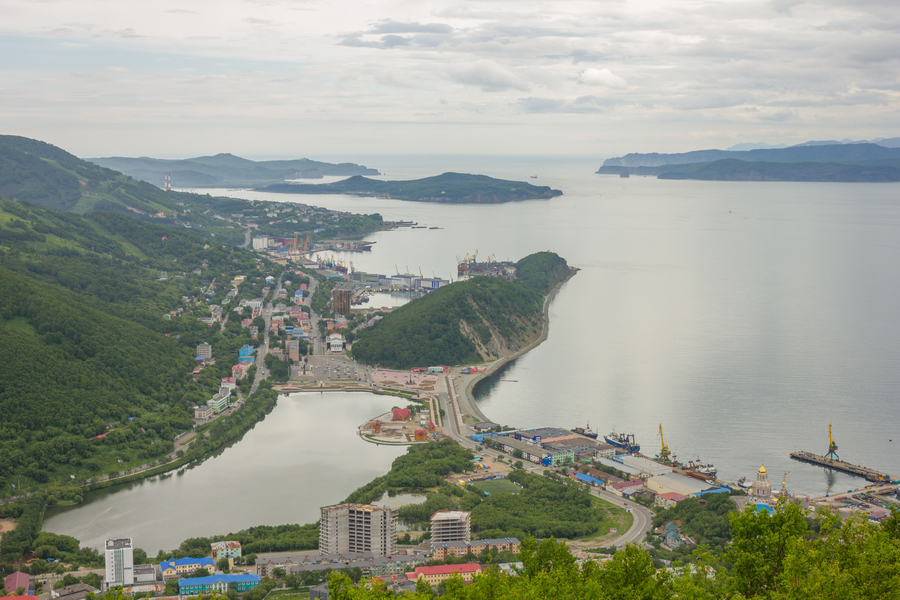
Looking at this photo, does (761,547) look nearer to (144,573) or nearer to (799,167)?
(144,573)

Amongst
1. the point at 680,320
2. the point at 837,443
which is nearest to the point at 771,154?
the point at 680,320

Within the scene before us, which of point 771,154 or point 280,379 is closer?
point 280,379

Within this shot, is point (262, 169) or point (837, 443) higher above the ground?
point (262, 169)

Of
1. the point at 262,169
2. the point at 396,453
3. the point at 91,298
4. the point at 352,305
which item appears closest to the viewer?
the point at 396,453

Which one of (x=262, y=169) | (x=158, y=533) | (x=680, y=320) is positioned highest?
(x=262, y=169)

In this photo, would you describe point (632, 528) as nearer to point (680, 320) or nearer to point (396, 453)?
point (396, 453)

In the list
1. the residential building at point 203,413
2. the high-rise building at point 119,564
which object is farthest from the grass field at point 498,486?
the residential building at point 203,413

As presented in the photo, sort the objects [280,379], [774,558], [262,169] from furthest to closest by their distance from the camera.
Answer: [262,169], [280,379], [774,558]
